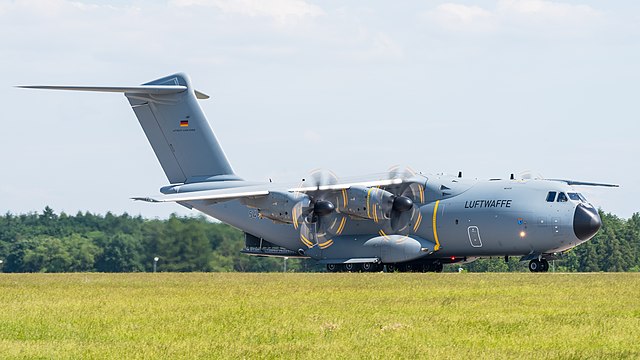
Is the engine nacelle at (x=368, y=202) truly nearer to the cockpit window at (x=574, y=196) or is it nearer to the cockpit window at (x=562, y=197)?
the cockpit window at (x=562, y=197)

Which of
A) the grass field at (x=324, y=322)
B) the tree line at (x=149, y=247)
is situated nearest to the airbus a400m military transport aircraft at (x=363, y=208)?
the tree line at (x=149, y=247)

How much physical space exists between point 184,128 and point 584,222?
1729cm

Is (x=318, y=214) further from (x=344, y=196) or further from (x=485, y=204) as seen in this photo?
(x=485, y=204)

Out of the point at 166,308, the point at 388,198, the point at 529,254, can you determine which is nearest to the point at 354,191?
the point at 388,198

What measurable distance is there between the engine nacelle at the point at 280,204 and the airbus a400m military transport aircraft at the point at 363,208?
1.5 inches

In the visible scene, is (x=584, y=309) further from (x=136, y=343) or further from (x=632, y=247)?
(x=632, y=247)

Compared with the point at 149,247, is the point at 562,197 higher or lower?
higher

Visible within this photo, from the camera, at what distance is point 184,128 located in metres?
47.5

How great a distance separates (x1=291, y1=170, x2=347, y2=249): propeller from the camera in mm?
43438

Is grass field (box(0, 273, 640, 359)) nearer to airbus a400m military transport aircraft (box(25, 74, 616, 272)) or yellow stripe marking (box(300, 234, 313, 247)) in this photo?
airbus a400m military transport aircraft (box(25, 74, 616, 272))

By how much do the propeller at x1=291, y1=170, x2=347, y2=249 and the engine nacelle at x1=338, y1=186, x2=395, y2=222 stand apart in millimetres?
510

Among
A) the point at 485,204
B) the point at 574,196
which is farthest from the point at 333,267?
the point at 574,196

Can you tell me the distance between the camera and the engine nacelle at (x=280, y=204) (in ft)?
142

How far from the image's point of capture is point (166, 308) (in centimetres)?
2158
